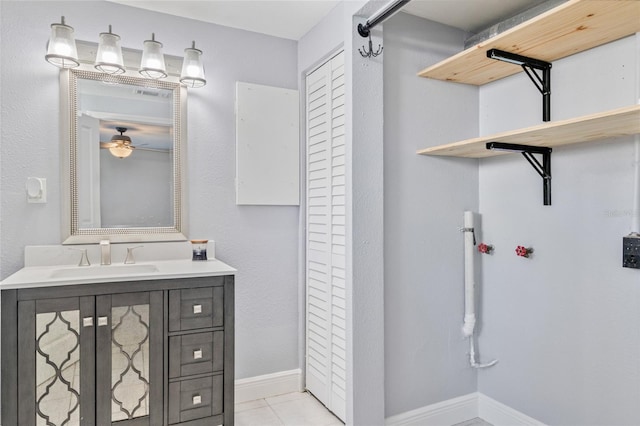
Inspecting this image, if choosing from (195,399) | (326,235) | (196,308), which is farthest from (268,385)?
(326,235)

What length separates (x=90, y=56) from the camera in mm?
2145

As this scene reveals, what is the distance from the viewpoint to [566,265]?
188 centimetres

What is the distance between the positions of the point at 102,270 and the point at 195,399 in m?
0.78

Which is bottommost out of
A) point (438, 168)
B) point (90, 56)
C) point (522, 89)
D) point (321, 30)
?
point (438, 168)

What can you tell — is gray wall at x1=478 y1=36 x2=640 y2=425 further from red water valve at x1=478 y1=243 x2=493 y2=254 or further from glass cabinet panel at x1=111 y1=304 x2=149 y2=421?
glass cabinet panel at x1=111 y1=304 x2=149 y2=421

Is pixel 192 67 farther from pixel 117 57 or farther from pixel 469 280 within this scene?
pixel 469 280

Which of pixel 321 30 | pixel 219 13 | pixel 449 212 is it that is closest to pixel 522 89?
pixel 449 212

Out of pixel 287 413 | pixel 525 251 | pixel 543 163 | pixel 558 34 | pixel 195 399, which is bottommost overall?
pixel 287 413

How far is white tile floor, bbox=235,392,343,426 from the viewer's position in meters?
2.28

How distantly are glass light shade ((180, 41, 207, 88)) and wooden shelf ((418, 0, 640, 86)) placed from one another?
1220 mm

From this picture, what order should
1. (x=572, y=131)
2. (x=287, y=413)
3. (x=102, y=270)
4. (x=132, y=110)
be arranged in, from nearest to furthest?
(x=572, y=131)
(x=102, y=270)
(x=132, y=110)
(x=287, y=413)

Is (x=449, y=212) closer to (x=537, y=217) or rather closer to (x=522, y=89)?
(x=537, y=217)

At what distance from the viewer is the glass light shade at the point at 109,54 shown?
6.74ft

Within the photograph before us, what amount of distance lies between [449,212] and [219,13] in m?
1.70
